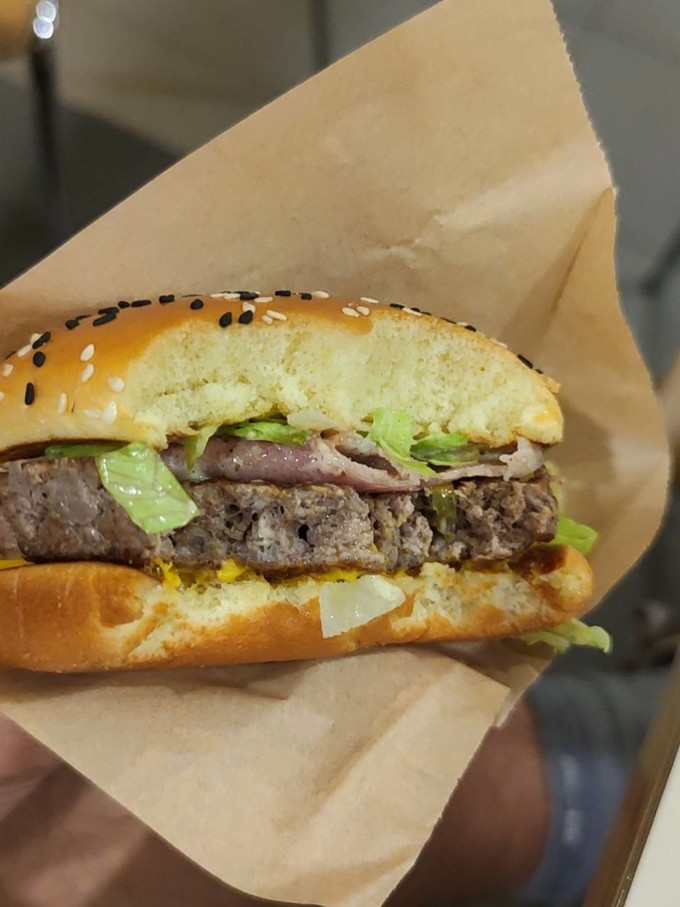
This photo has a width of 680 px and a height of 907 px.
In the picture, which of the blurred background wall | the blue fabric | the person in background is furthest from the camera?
the blurred background wall

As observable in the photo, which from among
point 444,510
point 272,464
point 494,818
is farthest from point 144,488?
point 494,818

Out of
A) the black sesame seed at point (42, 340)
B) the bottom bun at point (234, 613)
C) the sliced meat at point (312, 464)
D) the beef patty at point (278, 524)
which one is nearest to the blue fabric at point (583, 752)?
the bottom bun at point (234, 613)

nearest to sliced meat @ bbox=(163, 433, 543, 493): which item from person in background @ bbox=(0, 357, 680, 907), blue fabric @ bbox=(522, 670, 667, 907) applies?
person in background @ bbox=(0, 357, 680, 907)

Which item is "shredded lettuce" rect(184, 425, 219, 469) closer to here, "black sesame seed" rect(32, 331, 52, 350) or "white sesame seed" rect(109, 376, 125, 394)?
"white sesame seed" rect(109, 376, 125, 394)

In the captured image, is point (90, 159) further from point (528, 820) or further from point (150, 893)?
point (528, 820)

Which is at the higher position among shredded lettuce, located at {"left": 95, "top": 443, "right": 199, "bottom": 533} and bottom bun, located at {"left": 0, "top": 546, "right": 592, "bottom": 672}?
shredded lettuce, located at {"left": 95, "top": 443, "right": 199, "bottom": 533}

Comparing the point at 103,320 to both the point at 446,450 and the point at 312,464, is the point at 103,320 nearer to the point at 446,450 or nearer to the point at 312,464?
the point at 312,464

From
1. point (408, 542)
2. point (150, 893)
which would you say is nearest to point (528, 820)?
point (150, 893)
